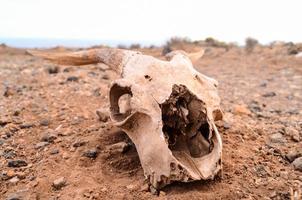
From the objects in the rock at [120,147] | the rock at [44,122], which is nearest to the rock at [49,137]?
the rock at [44,122]

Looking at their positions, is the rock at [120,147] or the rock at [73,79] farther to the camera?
the rock at [73,79]

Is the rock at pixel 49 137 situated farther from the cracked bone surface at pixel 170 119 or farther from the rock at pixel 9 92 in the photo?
the rock at pixel 9 92

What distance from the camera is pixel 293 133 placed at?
4.41 m

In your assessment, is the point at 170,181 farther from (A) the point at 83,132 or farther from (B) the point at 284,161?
(A) the point at 83,132

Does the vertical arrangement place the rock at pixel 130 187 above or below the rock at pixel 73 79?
below

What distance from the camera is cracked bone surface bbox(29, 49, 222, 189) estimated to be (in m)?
3.06

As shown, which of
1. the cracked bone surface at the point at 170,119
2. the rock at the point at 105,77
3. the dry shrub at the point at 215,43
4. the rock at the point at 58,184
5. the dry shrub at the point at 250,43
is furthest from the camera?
the dry shrub at the point at 215,43

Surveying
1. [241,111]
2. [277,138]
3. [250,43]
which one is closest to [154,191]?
[277,138]

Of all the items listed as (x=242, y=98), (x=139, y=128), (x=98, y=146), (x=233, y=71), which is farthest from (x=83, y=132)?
(x=233, y=71)

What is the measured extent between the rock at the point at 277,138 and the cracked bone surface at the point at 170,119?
77 cm

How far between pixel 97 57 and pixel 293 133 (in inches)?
84.1

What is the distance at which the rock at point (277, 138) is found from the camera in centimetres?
427

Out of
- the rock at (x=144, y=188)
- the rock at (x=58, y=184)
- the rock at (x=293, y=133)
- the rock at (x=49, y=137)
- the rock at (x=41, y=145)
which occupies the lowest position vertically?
the rock at (x=58, y=184)

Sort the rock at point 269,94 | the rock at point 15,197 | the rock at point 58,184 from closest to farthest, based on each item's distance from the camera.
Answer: the rock at point 15,197 < the rock at point 58,184 < the rock at point 269,94
